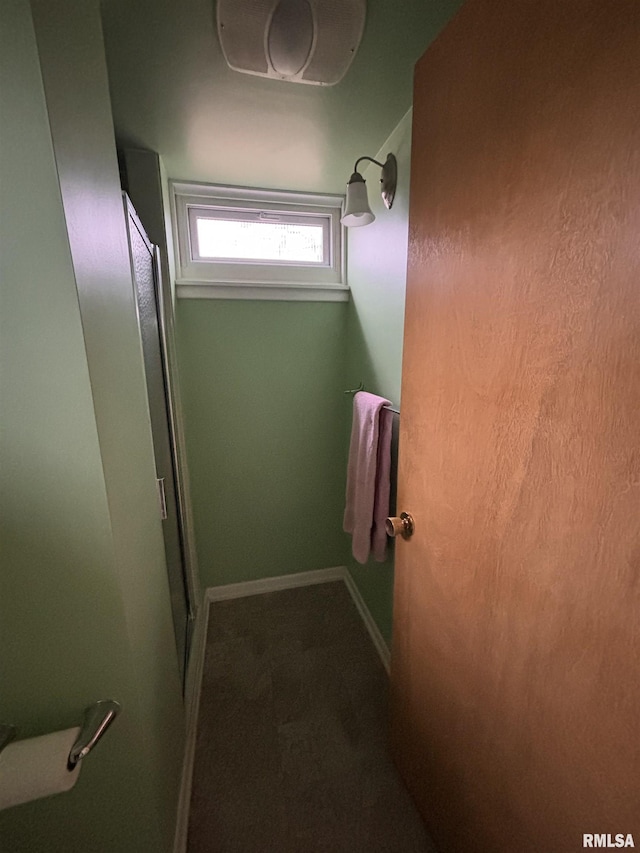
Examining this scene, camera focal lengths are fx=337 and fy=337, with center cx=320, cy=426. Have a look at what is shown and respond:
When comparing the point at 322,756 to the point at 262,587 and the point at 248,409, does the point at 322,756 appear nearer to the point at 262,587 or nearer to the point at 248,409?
the point at 262,587

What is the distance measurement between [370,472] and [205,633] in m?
1.25

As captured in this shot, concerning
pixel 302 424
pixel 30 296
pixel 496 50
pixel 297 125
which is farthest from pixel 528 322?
pixel 302 424

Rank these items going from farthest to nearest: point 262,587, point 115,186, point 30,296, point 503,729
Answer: point 262,587 < point 115,186 < point 503,729 < point 30,296

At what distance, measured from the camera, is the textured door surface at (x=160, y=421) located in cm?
110

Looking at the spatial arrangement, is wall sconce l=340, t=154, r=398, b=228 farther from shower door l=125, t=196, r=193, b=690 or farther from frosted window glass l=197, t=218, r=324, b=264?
shower door l=125, t=196, r=193, b=690

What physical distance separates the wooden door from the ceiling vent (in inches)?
9.6

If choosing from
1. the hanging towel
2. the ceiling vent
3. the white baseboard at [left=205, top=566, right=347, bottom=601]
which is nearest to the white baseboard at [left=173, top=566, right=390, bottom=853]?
the white baseboard at [left=205, top=566, right=347, bottom=601]

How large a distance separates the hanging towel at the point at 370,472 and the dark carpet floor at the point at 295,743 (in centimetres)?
57

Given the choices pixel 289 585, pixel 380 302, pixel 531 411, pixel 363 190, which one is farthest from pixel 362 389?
pixel 289 585

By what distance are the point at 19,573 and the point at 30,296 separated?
45cm

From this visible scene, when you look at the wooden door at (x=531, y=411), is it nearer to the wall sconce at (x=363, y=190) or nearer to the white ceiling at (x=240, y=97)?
the white ceiling at (x=240, y=97)

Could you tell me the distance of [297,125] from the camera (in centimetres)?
118

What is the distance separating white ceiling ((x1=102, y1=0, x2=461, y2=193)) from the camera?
819 mm

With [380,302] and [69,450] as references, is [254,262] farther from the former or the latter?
[69,450]
